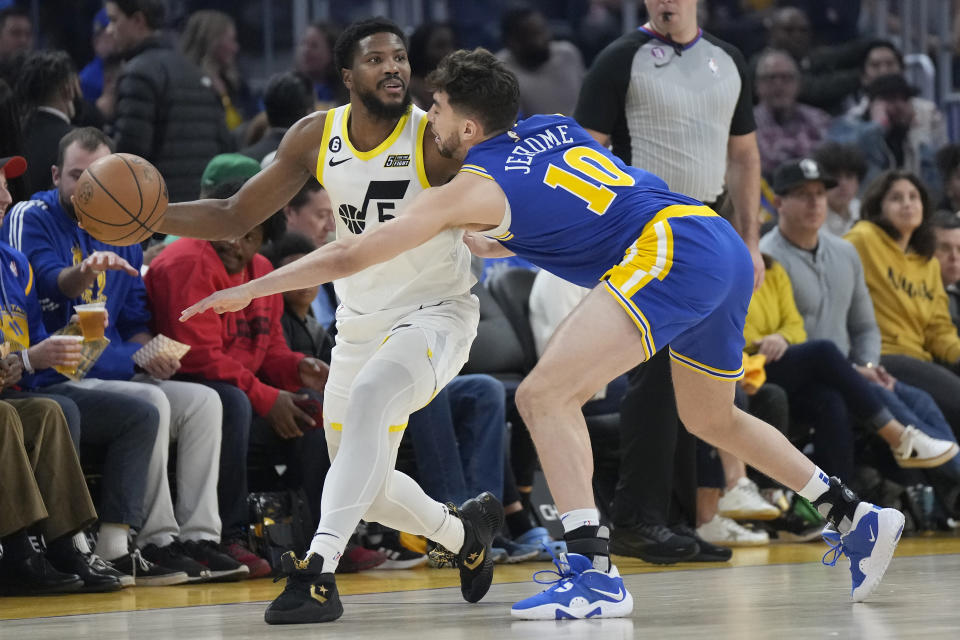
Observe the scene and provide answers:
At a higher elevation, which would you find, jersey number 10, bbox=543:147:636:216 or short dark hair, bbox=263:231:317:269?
jersey number 10, bbox=543:147:636:216

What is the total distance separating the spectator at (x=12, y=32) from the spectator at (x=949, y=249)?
20.2 feet

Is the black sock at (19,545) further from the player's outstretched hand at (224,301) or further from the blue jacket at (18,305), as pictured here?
the player's outstretched hand at (224,301)

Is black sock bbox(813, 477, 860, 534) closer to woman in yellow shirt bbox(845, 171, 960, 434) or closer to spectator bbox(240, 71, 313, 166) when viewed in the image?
woman in yellow shirt bbox(845, 171, 960, 434)

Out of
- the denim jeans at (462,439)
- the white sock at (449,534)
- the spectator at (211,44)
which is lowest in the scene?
the denim jeans at (462,439)

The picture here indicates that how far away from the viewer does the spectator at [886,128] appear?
10984 millimetres

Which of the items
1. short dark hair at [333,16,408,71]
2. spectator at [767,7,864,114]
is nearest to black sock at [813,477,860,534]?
short dark hair at [333,16,408,71]

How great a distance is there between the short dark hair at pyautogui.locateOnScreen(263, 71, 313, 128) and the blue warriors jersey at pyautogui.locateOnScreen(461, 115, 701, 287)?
3.99m

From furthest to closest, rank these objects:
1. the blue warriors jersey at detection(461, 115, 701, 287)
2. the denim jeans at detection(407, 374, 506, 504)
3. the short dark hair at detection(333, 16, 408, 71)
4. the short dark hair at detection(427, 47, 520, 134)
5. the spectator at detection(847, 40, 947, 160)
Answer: the spectator at detection(847, 40, 947, 160) < the denim jeans at detection(407, 374, 506, 504) < the short dark hair at detection(333, 16, 408, 71) < the short dark hair at detection(427, 47, 520, 134) < the blue warriors jersey at detection(461, 115, 701, 287)

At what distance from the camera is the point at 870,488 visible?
8.02 m

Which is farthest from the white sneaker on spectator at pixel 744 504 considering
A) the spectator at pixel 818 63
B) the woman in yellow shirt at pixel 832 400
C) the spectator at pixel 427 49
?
the spectator at pixel 818 63

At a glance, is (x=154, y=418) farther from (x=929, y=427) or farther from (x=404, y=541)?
(x=929, y=427)

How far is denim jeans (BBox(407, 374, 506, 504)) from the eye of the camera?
6.44 metres

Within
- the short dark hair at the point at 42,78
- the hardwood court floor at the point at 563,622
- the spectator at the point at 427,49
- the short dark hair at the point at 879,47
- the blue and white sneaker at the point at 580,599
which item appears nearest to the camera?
the hardwood court floor at the point at 563,622

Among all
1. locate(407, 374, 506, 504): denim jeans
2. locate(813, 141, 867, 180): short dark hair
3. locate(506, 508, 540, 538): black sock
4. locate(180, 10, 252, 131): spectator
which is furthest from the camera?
locate(813, 141, 867, 180): short dark hair
